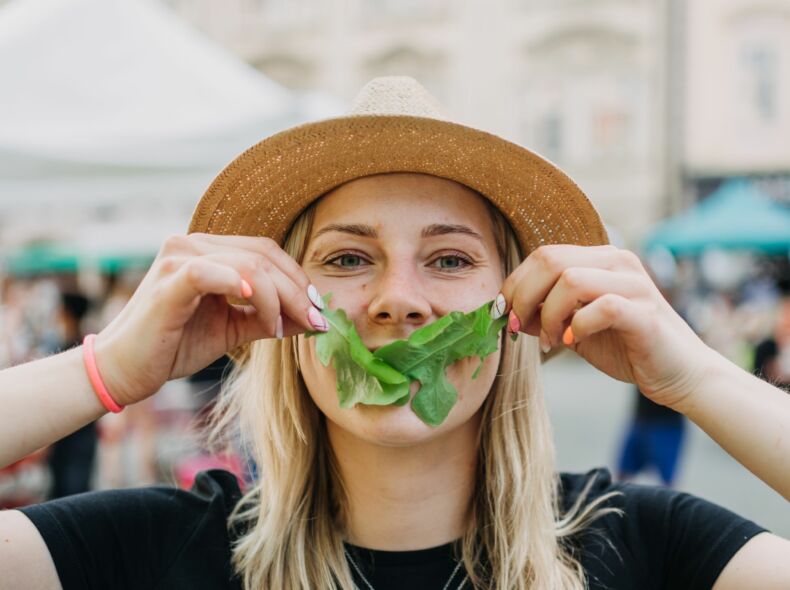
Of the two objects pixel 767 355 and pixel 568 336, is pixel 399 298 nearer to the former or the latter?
pixel 568 336

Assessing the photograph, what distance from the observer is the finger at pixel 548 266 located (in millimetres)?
1614

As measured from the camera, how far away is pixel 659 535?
1.86 metres

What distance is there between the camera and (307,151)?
1854mm

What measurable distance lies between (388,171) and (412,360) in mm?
479

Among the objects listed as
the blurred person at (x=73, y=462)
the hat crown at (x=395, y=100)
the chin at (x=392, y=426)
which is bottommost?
the blurred person at (x=73, y=462)

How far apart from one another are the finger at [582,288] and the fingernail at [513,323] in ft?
0.36

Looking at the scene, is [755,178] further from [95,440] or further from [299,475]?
[299,475]

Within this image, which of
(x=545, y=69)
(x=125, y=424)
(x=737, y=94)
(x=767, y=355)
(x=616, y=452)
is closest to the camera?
(x=125, y=424)

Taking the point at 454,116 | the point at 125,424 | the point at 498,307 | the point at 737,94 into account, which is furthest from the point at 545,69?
the point at 498,307

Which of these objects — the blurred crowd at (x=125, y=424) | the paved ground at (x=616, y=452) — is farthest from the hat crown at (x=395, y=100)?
the paved ground at (x=616, y=452)

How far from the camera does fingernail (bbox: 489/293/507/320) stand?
175 cm

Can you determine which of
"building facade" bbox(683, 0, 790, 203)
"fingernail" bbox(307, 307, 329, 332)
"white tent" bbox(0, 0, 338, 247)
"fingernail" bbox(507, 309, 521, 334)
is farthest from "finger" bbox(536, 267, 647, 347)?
"building facade" bbox(683, 0, 790, 203)

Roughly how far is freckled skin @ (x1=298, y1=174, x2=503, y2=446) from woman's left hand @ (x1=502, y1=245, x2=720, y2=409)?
0.19 meters

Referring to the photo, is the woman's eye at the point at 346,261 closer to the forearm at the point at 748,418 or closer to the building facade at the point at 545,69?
the forearm at the point at 748,418
